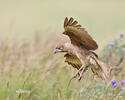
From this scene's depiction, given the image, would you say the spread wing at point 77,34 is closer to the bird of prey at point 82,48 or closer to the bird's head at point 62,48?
the bird of prey at point 82,48

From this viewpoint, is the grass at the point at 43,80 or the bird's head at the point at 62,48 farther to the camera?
the grass at the point at 43,80

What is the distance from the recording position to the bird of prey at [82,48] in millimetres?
2602

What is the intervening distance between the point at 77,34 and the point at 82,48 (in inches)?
4.2

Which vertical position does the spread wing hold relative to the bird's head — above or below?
above

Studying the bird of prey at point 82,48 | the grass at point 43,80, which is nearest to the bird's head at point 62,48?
the bird of prey at point 82,48

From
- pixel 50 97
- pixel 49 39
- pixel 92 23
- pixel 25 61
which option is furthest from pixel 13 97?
pixel 92 23

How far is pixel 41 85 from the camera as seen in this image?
438 centimetres

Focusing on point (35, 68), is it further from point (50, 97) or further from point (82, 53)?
point (82, 53)

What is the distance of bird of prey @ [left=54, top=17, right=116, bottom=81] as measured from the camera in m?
2.60

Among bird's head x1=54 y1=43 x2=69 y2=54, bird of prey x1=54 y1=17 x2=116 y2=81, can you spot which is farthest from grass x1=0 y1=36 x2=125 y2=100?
bird's head x1=54 y1=43 x2=69 y2=54

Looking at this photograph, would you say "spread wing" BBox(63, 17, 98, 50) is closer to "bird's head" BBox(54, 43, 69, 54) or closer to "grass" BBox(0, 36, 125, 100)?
"bird's head" BBox(54, 43, 69, 54)

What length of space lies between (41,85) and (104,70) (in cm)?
181

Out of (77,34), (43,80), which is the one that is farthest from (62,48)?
(43,80)

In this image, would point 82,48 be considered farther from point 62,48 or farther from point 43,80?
point 43,80
